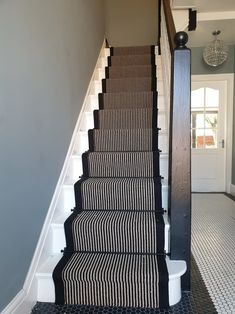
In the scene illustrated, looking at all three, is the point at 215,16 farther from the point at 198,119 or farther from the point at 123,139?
the point at 123,139

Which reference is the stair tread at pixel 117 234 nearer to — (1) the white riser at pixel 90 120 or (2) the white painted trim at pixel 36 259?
(2) the white painted trim at pixel 36 259

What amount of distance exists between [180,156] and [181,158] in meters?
0.01

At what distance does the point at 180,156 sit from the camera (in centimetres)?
152

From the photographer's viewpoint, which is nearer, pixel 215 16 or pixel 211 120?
pixel 215 16

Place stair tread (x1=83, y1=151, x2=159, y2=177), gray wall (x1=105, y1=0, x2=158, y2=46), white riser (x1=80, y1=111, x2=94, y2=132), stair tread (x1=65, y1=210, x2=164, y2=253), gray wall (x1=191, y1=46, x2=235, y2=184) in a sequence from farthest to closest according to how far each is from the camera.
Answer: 1. gray wall (x1=105, y1=0, x2=158, y2=46)
2. gray wall (x1=191, y1=46, x2=235, y2=184)
3. white riser (x1=80, y1=111, x2=94, y2=132)
4. stair tread (x1=83, y1=151, x2=159, y2=177)
5. stair tread (x1=65, y1=210, x2=164, y2=253)

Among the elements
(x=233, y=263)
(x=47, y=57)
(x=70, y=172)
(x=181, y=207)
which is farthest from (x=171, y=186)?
(x=47, y=57)

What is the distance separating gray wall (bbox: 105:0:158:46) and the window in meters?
1.18

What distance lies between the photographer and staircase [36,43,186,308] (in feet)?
4.65

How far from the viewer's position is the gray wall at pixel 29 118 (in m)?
1.24

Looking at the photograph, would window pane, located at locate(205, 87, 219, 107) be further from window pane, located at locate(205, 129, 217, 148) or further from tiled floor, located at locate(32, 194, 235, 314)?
tiled floor, located at locate(32, 194, 235, 314)

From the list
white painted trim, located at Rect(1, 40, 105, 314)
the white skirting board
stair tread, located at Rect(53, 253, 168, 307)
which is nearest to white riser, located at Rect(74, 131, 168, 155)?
the white skirting board

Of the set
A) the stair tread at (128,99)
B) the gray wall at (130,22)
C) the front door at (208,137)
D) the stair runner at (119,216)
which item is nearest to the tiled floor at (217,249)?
the stair runner at (119,216)

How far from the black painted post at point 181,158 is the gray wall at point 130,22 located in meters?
3.18

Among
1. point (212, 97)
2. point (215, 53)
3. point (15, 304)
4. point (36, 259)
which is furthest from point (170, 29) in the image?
point (212, 97)
